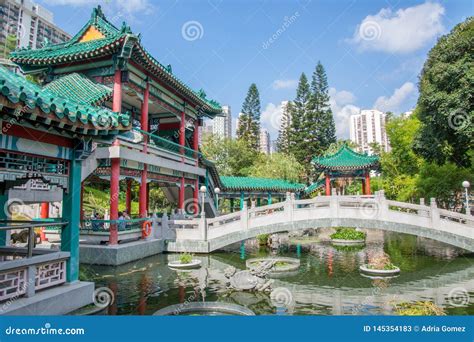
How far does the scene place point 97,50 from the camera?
447 inches

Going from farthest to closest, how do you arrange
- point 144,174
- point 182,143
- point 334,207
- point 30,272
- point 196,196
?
1. point 196,196
2. point 182,143
3. point 144,174
4. point 334,207
5. point 30,272

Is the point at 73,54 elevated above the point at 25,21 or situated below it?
below

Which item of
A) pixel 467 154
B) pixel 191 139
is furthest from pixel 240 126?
pixel 467 154

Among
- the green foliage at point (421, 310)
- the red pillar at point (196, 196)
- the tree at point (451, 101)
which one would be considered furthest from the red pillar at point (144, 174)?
the tree at point (451, 101)

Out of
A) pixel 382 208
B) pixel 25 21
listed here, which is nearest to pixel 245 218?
pixel 382 208

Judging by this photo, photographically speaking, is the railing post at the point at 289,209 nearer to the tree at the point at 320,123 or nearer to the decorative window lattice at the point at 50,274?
the decorative window lattice at the point at 50,274

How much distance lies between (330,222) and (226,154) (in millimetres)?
23576

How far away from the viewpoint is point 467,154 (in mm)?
16484

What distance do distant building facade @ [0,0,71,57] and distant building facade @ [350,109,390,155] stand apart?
61934mm

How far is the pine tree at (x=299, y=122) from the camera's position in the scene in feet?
140

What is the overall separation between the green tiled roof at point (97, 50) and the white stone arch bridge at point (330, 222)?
6.72 m

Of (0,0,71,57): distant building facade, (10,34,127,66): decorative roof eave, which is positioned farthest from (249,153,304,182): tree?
(0,0,71,57): distant building facade

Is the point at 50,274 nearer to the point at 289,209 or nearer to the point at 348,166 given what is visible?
the point at 289,209

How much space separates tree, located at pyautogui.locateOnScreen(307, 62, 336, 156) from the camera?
42.7 metres
